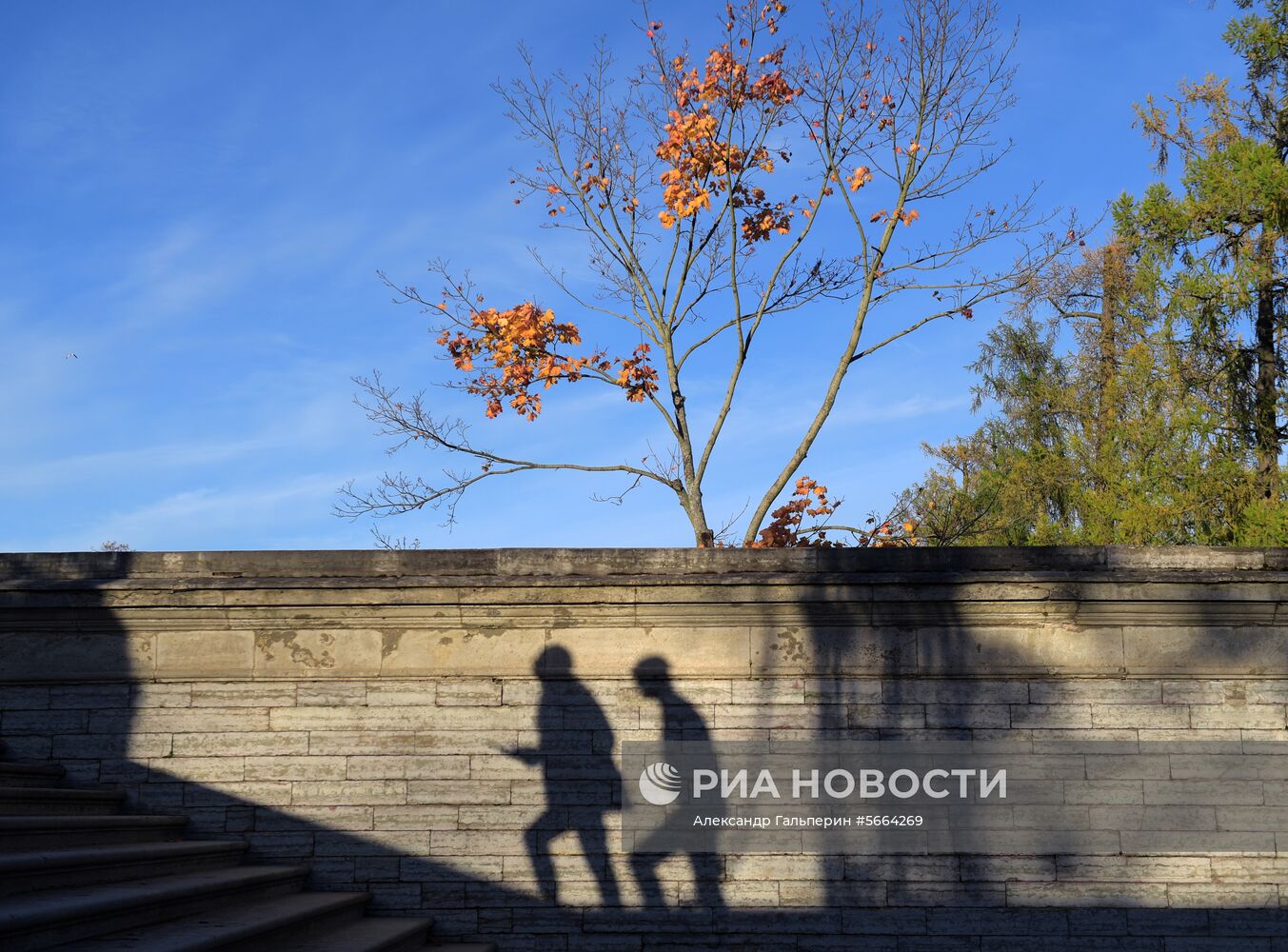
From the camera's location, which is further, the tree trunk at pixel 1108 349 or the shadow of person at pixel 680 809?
the tree trunk at pixel 1108 349

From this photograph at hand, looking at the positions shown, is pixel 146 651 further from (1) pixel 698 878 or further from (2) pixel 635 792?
(1) pixel 698 878

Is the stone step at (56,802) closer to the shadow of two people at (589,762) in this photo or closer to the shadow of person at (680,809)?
the shadow of two people at (589,762)

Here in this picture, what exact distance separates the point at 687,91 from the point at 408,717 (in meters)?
9.22

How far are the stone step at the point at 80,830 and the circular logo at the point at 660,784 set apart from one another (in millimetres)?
2839

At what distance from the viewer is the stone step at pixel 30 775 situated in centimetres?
656

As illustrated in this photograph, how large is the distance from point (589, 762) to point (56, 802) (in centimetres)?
303

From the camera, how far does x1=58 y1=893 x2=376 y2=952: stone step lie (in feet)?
15.3

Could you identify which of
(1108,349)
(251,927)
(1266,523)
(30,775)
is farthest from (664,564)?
(1108,349)

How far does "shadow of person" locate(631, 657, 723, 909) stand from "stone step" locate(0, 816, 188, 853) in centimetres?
280

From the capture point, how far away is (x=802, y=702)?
271 inches

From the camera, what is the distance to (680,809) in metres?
6.86

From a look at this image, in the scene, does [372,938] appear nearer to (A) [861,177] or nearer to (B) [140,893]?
(B) [140,893]

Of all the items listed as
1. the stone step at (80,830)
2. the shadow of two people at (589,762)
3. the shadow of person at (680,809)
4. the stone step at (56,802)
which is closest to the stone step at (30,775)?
the stone step at (56,802)

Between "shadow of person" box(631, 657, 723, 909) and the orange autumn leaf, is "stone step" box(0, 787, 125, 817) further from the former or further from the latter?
the orange autumn leaf
